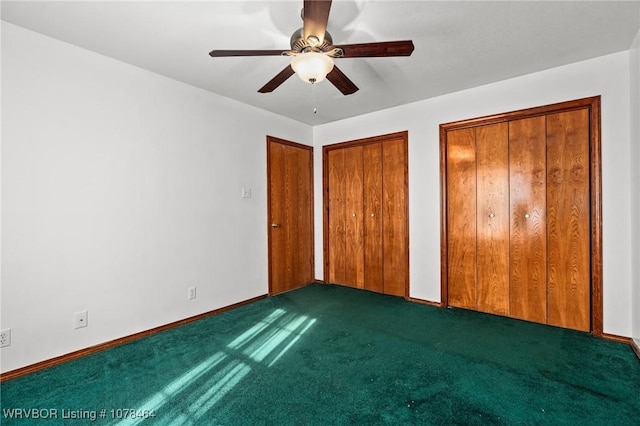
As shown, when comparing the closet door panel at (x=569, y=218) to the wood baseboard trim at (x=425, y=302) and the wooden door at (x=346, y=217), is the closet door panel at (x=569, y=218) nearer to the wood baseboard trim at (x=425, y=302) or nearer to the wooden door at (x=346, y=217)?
the wood baseboard trim at (x=425, y=302)

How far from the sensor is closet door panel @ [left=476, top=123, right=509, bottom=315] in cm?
304

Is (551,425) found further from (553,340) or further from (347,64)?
(347,64)

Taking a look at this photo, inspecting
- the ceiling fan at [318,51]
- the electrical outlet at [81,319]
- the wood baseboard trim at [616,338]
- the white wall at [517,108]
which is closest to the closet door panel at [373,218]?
the white wall at [517,108]

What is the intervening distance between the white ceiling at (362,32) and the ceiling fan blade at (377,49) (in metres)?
0.34

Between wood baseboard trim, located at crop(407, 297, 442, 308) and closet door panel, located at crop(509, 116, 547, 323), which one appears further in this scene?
wood baseboard trim, located at crop(407, 297, 442, 308)

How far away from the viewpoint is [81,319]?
7.59ft

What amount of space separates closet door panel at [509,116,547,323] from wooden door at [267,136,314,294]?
8.50 ft

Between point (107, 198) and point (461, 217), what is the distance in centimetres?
347

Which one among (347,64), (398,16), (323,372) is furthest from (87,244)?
(398,16)

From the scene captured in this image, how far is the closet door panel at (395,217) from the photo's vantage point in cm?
371

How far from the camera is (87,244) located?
236cm

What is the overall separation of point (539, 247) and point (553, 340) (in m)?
0.84

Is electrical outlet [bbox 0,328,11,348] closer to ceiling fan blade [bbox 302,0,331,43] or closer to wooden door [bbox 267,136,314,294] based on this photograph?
wooden door [bbox 267,136,314,294]

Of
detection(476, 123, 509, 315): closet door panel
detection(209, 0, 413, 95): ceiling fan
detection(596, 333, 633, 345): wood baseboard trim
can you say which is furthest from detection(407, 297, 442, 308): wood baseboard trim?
detection(209, 0, 413, 95): ceiling fan
